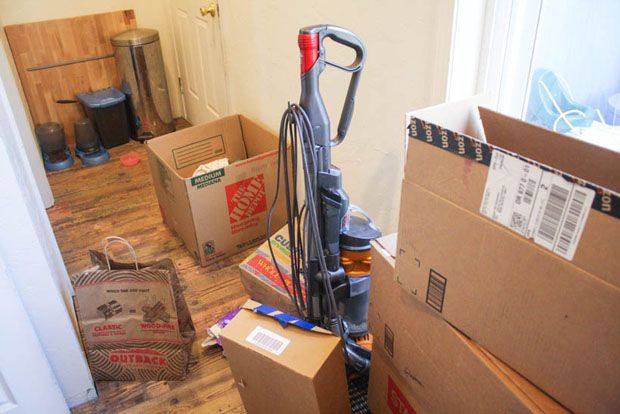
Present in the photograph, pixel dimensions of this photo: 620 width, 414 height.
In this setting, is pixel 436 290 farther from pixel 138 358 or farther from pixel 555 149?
pixel 138 358

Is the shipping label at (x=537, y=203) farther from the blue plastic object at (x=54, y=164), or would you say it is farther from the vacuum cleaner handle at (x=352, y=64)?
the blue plastic object at (x=54, y=164)

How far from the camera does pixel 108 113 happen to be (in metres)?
3.30

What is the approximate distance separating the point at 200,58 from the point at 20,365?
2.15 m

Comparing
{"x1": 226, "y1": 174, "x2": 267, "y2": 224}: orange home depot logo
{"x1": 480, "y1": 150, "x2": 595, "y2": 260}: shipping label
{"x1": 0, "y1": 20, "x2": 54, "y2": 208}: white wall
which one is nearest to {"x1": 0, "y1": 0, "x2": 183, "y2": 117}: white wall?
{"x1": 0, "y1": 20, "x2": 54, "y2": 208}: white wall

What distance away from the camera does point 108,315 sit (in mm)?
1650

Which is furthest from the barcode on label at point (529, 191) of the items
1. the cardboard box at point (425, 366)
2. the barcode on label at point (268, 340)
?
the barcode on label at point (268, 340)

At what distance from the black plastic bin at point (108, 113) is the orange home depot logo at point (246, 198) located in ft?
5.10

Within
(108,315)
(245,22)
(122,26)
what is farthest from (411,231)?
(122,26)

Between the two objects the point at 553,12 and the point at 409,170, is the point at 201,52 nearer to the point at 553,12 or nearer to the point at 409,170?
the point at 553,12

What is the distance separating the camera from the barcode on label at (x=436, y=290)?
95 cm

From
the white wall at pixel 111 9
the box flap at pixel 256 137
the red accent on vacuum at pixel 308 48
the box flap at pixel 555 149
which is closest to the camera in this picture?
the box flap at pixel 555 149

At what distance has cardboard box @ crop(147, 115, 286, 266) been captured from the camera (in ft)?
7.00

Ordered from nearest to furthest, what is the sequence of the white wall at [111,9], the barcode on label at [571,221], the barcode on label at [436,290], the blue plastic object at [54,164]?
the barcode on label at [571,221] < the barcode on label at [436,290] < the white wall at [111,9] < the blue plastic object at [54,164]

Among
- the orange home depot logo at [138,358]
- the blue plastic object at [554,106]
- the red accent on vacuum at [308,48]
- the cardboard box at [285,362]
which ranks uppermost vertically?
the red accent on vacuum at [308,48]
